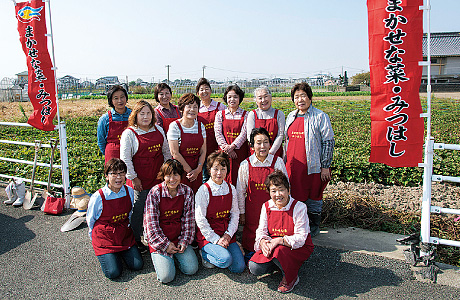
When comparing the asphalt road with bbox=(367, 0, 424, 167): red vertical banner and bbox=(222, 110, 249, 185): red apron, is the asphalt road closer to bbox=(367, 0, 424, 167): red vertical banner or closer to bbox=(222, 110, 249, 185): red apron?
bbox=(367, 0, 424, 167): red vertical banner

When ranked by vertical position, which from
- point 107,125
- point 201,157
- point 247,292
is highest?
point 107,125

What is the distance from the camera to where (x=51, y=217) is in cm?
507

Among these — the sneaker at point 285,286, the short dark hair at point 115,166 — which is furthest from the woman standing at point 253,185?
the short dark hair at point 115,166

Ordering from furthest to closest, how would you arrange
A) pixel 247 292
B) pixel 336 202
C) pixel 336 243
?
1. pixel 336 202
2. pixel 336 243
3. pixel 247 292

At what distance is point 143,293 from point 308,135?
2.50 meters

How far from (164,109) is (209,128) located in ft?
2.31

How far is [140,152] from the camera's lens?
158 inches

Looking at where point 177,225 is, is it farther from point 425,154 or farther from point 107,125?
point 425,154

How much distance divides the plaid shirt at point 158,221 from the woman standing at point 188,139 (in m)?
0.47

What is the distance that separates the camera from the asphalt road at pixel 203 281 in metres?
3.14

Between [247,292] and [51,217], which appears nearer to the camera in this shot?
[247,292]

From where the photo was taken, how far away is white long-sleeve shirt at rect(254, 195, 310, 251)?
10.8 feet

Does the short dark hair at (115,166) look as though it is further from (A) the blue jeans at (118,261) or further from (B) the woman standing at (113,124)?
(A) the blue jeans at (118,261)

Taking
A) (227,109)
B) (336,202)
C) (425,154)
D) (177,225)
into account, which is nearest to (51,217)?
(177,225)
